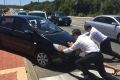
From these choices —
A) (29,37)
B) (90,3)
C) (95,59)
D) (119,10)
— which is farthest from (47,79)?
(90,3)

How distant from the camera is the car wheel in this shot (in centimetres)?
1151

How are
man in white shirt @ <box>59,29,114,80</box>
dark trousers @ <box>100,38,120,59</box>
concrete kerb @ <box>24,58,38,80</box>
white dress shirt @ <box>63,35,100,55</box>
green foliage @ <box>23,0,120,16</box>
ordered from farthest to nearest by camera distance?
green foliage @ <box>23,0,120,16</box>, dark trousers @ <box>100,38,120,59</box>, concrete kerb @ <box>24,58,38,80</box>, white dress shirt @ <box>63,35,100,55</box>, man in white shirt @ <box>59,29,114,80</box>

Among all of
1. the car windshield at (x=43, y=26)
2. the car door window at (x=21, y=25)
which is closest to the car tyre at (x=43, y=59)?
the car windshield at (x=43, y=26)

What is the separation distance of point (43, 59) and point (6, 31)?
3041mm

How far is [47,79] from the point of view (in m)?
10.1

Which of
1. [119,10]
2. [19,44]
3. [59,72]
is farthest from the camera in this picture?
[119,10]

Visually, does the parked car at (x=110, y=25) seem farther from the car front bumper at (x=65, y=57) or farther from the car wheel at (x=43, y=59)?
the car front bumper at (x=65, y=57)

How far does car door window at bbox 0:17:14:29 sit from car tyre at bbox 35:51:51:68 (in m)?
2.61

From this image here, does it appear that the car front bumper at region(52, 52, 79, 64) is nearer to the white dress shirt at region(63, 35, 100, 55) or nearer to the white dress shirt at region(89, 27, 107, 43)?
the white dress shirt at region(89, 27, 107, 43)

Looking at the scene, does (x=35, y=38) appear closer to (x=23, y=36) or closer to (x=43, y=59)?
(x=23, y=36)

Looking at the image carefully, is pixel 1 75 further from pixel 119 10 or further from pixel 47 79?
pixel 119 10

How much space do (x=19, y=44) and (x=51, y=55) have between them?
83.3 inches

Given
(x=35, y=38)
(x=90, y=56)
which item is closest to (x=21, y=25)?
(x=35, y=38)

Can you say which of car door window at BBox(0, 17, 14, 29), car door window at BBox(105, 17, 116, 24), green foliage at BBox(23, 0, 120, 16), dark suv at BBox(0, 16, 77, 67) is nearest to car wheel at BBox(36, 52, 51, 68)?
dark suv at BBox(0, 16, 77, 67)
